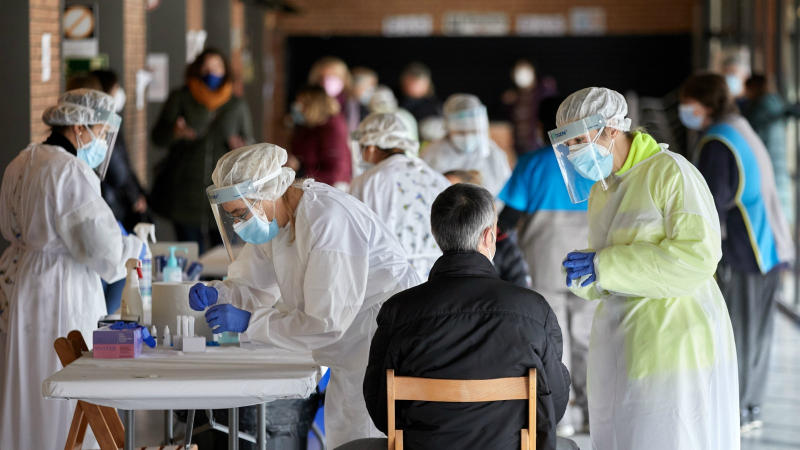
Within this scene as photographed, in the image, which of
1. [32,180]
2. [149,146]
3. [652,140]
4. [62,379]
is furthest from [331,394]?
[149,146]

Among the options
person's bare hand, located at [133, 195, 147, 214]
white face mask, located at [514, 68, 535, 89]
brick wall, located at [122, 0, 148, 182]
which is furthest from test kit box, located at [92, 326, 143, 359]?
white face mask, located at [514, 68, 535, 89]

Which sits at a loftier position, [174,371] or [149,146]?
[149,146]

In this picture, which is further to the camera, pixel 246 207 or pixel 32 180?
pixel 32 180

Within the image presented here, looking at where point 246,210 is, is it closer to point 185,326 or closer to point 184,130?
point 185,326

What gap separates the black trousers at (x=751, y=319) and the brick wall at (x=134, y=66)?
4875mm

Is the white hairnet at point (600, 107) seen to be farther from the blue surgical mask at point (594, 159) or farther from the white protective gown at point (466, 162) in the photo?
the white protective gown at point (466, 162)

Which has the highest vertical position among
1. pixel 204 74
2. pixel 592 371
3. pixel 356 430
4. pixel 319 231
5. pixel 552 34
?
pixel 552 34

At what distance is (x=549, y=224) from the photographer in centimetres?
473

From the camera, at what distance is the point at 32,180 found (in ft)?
12.5

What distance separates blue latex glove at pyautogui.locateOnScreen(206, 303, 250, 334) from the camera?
295 cm

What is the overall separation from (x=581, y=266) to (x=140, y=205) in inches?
148

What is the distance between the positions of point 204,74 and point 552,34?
909 cm

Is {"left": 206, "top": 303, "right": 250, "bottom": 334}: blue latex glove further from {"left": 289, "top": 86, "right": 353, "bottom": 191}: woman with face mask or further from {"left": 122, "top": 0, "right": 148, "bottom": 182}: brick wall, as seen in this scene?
{"left": 122, "top": 0, "right": 148, "bottom": 182}: brick wall

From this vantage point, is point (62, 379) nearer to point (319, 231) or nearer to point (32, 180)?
point (319, 231)
